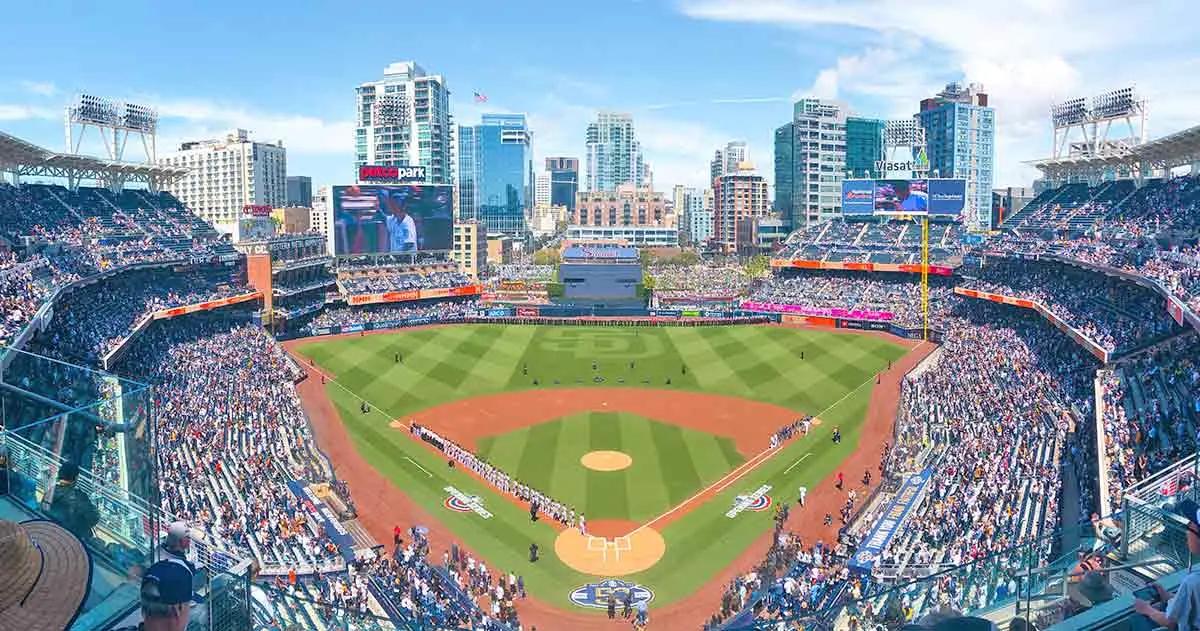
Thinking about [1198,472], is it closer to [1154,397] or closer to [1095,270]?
[1154,397]

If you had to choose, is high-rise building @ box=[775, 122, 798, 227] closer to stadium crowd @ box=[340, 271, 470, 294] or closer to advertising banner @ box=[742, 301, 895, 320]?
advertising banner @ box=[742, 301, 895, 320]

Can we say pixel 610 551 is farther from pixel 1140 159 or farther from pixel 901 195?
pixel 901 195

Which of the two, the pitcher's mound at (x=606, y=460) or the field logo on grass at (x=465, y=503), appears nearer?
the field logo on grass at (x=465, y=503)

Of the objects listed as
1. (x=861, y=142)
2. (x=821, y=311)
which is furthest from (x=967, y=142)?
(x=821, y=311)

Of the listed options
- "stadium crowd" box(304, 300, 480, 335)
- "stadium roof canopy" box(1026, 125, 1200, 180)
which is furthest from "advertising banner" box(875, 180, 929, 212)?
"stadium crowd" box(304, 300, 480, 335)

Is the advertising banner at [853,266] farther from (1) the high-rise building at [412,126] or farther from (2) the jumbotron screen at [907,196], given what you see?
(1) the high-rise building at [412,126]

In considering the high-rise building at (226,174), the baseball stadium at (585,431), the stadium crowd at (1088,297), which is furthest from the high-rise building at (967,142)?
the high-rise building at (226,174)
